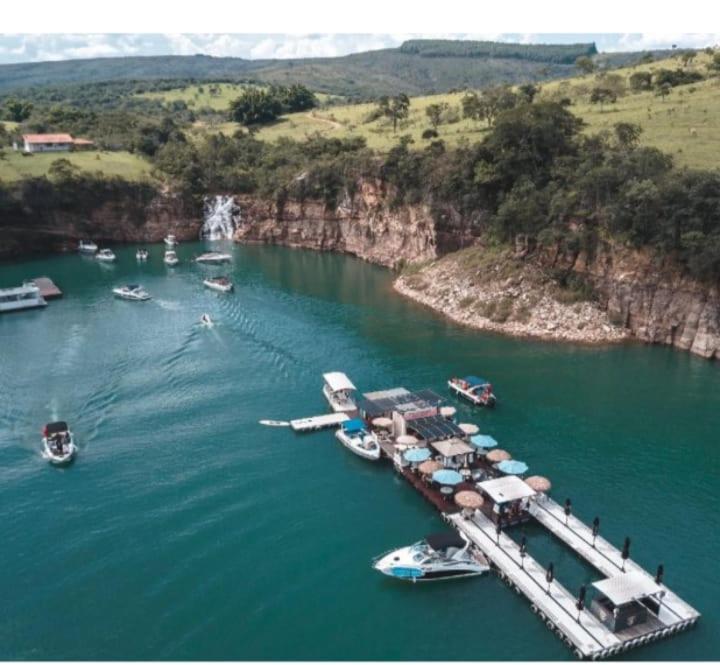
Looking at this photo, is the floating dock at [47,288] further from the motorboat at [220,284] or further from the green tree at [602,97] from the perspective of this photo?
the green tree at [602,97]

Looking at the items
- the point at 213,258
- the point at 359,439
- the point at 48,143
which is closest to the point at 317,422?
the point at 359,439

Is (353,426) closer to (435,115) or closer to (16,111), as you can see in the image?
(435,115)

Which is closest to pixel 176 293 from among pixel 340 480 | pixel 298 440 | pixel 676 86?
pixel 298 440

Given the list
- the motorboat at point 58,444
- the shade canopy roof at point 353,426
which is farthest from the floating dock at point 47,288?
the shade canopy roof at point 353,426

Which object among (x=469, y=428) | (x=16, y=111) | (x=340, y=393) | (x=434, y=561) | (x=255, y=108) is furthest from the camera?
(x=255, y=108)

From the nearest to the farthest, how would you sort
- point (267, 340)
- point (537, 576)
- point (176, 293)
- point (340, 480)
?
point (537, 576)
point (340, 480)
point (267, 340)
point (176, 293)

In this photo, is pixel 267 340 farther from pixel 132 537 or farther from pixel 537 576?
pixel 537 576

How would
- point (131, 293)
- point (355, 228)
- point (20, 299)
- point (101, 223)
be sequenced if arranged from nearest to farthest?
point (20, 299)
point (131, 293)
point (355, 228)
point (101, 223)
